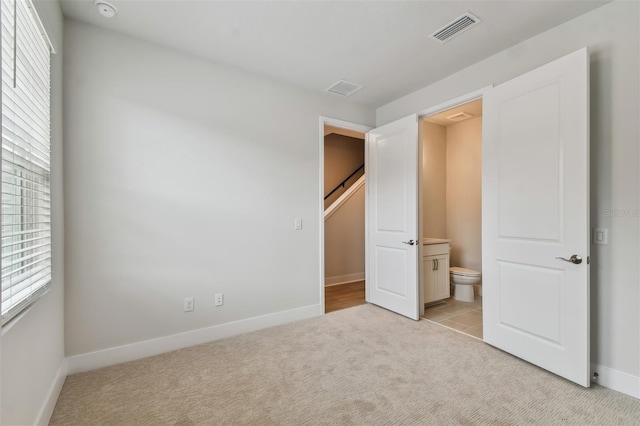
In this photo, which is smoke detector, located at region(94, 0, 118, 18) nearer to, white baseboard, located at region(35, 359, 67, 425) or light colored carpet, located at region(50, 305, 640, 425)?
white baseboard, located at region(35, 359, 67, 425)

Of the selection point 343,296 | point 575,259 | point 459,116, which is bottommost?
Answer: point 343,296

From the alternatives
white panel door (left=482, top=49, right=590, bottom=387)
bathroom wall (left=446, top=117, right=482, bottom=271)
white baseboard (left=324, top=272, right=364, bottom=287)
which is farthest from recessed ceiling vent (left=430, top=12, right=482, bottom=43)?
white baseboard (left=324, top=272, right=364, bottom=287)

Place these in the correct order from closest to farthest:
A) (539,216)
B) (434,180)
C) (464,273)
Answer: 1. (539,216)
2. (464,273)
3. (434,180)

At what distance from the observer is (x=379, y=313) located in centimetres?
359

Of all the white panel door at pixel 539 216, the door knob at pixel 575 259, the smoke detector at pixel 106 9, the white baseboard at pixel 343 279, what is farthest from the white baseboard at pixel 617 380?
the smoke detector at pixel 106 9

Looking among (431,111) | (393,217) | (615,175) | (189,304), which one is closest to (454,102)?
(431,111)

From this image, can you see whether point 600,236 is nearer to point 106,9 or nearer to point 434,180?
point 434,180

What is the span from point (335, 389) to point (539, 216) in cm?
203

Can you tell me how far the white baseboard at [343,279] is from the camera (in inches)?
202

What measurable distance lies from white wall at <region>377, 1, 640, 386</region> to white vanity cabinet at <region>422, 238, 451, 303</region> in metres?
1.79

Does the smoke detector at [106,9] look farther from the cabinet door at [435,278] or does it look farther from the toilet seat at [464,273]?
the toilet seat at [464,273]

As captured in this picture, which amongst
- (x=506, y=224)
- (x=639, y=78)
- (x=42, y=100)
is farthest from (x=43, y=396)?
(x=639, y=78)

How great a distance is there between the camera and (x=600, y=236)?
2.13 meters

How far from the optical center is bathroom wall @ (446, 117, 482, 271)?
4.53m
